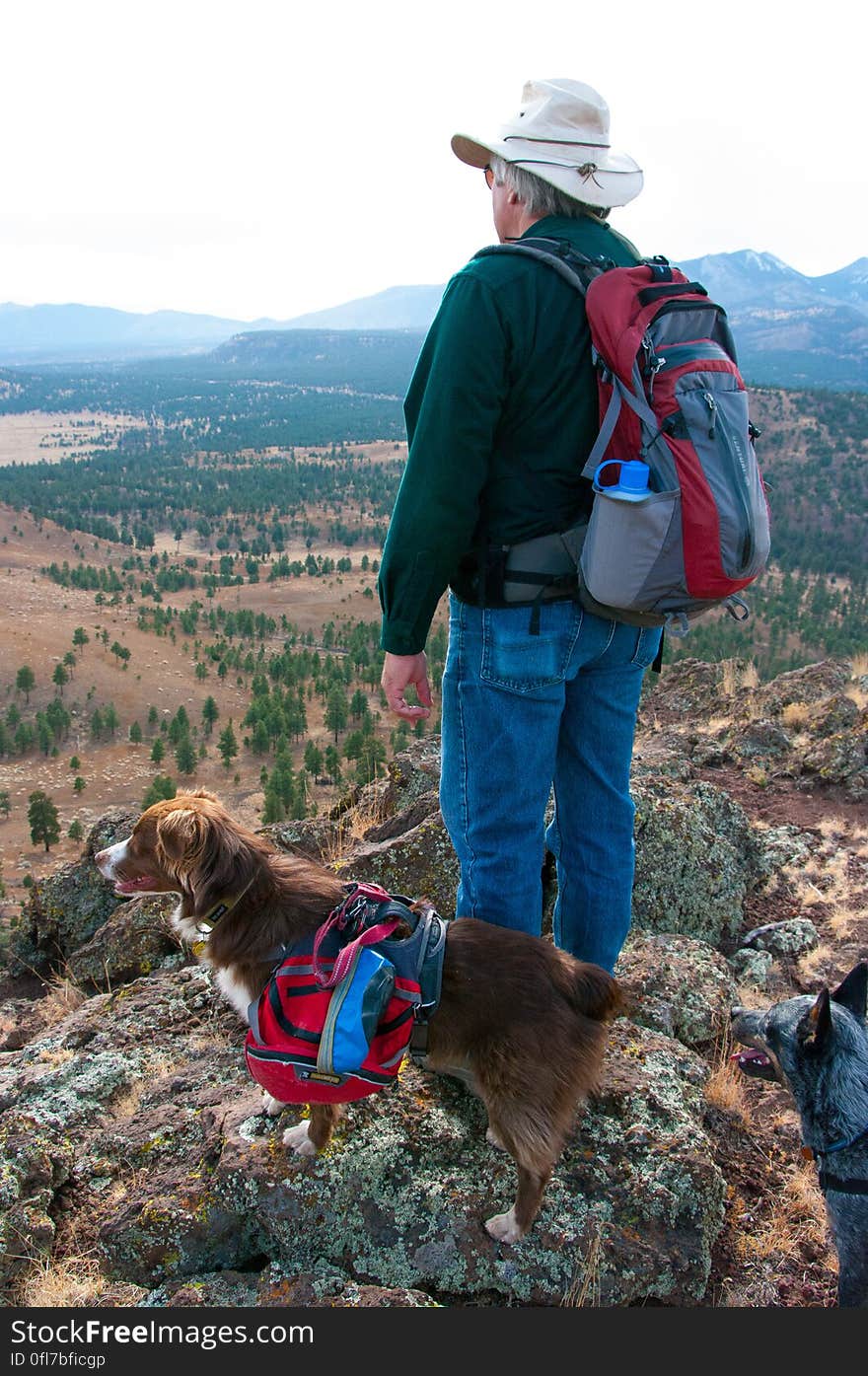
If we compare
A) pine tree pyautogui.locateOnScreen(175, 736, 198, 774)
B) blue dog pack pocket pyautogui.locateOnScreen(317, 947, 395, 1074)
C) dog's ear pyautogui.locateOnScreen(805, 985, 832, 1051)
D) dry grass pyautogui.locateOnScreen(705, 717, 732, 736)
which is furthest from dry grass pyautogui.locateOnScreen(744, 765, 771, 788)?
pine tree pyautogui.locateOnScreen(175, 736, 198, 774)

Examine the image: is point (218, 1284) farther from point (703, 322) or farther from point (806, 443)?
point (806, 443)

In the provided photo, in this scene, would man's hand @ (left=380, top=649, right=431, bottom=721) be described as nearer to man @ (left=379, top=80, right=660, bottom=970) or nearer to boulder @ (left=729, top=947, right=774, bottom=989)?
man @ (left=379, top=80, right=660, bottom=970)

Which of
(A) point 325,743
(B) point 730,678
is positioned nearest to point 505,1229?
(B) point 730,678

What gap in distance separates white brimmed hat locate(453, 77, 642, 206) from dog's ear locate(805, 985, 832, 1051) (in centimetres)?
257

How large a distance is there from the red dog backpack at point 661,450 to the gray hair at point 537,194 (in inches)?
7.4

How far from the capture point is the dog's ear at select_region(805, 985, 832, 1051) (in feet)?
8.86

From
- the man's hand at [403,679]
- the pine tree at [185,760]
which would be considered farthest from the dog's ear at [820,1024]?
the pine tree at [185,760]

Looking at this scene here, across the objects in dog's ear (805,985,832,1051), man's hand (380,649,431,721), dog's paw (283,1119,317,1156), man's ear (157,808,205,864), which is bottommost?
dog's paw (283,1119,317,1156)

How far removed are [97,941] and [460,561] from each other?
426 cm

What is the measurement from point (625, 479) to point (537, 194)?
0.95m

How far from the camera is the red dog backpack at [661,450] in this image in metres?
2.32

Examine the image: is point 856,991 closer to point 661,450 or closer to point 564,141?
point 661,450

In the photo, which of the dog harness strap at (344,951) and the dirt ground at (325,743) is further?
the dirt ground at (325,743)

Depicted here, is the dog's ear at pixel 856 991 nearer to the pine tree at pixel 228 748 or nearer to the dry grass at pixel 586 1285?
the dry grass at pixel 586 1285
